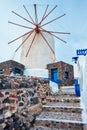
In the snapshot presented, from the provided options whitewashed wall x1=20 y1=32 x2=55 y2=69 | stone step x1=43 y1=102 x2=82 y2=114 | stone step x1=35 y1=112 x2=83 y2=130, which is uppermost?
whitewashed wall x1=20 y1=32 x2=55 y2=69

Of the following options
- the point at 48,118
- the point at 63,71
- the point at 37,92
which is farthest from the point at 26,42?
the point at 48,118

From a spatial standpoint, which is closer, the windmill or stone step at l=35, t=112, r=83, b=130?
stone step at l=35, t=112, r=83, b=130

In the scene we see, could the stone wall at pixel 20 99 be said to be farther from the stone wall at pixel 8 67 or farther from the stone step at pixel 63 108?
the stone wall at pixel 8 67

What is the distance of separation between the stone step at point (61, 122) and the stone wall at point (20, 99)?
0.99ft

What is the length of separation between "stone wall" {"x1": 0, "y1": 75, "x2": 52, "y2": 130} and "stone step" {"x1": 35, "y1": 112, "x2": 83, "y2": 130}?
0.99 ft

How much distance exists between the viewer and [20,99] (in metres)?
4.36

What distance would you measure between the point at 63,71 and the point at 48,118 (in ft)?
29.3

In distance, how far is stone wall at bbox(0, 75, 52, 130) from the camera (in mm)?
3758

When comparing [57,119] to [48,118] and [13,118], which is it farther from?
[13,118]

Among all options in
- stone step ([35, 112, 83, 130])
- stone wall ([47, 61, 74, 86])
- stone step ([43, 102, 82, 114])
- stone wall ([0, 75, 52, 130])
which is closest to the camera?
stone wall ([0, 75, 52, 130])

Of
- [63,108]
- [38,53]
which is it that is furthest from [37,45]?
[63,108]

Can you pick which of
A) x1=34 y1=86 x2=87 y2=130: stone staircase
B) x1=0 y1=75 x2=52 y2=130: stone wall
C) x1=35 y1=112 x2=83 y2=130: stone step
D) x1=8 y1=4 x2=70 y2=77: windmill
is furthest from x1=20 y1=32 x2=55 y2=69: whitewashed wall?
x1=35 y1=112 x2=83 y2=130: stone step

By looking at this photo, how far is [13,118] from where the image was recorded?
3.89 meters

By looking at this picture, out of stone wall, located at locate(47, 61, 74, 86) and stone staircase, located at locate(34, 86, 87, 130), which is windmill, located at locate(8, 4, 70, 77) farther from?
stone staircase, located at locate(34, 86, 87, 130)
